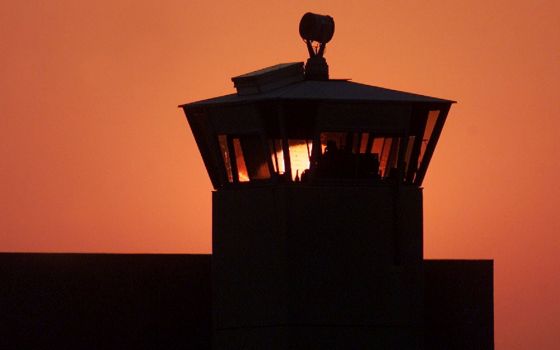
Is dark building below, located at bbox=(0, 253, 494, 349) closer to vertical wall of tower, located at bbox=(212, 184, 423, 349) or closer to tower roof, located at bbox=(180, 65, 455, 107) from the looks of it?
vertical wall of tower, located at bbox=(212, 184, 423, 349)

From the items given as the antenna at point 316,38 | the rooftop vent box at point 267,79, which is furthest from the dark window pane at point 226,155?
the antenna at point 316,38

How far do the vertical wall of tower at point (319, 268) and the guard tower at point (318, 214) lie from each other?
23 millimetres

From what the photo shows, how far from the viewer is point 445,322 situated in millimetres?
57156

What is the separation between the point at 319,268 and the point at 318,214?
1.22 m

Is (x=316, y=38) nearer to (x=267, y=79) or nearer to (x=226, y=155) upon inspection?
(x=267, y=79)

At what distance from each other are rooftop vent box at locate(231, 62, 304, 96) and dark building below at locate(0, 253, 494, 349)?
6.36 meters

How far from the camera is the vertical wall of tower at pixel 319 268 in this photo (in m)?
49.0

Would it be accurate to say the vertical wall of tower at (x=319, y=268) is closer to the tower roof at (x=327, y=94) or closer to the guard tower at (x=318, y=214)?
Result: the guard tower at (x=318, y=214)

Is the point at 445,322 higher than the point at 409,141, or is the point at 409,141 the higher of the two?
the point at 409,141

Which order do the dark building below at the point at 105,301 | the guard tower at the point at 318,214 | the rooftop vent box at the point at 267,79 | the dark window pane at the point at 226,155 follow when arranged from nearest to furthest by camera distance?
the guard tower at the point at 318,214
the rooftop vent box at the point at 267,79
the dark window pane at the point at 226,155
the dark building below at the point at 105,301

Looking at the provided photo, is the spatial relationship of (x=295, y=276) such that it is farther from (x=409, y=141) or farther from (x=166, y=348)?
(x=166, y=348)

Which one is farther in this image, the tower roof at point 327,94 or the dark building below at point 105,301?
the dark building below at point 105,301

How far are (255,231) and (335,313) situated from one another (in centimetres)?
260

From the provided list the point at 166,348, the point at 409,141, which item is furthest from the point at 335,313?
the point at 166,348
